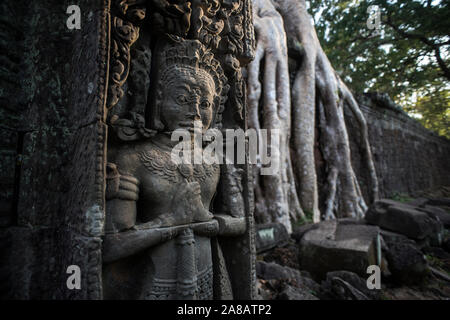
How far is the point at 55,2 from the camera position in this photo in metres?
1.48

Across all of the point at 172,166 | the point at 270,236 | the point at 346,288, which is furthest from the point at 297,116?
the point at 172,166

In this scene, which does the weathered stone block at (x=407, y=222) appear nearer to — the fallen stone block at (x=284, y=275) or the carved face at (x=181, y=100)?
the fallen stone block at (x=284, y=275)

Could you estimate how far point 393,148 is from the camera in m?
9.75

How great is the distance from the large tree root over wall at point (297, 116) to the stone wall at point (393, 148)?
1.23 metres

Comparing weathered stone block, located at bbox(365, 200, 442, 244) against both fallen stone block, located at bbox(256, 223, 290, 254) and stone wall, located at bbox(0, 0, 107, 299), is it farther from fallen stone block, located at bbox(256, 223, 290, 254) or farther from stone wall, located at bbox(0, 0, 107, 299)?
stone wall, located at bbox(0, 0, 107, 299)

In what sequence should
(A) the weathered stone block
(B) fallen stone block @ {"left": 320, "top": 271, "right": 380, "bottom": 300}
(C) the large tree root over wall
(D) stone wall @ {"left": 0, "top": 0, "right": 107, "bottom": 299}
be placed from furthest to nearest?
(C) the large tree root over wall
(A) the weathered stone block
(B) fallen stone block @ {"left": 320, "top": 271, "right": 380, "bottom": 300}
(D) stone wall @ {"left": 0, "top": 0, "right": 107, "bottom": 299}

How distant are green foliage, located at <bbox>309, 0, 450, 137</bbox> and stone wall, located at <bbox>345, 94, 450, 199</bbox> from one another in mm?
1204

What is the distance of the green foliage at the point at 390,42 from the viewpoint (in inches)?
272

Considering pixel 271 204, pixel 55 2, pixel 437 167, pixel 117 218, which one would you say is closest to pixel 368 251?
pixel 271 204

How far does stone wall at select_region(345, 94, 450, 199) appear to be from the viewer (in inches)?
291

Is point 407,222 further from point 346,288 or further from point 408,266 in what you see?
point 346,288

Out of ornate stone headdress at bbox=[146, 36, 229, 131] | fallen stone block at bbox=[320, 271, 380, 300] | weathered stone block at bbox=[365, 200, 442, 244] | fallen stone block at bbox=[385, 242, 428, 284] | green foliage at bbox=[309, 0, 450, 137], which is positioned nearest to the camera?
ornate stone headdress at bbox=[146, 36, 229, 131]

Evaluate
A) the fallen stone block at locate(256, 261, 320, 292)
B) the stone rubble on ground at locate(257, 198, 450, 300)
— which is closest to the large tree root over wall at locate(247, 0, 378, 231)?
the stone rubble on ground at locate(257, 198, 450, 300)

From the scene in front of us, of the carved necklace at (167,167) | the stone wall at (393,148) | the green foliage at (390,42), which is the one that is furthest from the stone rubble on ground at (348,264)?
the green foliage at (390,42)
